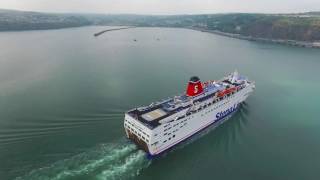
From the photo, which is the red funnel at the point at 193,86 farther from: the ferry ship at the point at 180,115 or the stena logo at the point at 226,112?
the stena logo at the point at 226,112

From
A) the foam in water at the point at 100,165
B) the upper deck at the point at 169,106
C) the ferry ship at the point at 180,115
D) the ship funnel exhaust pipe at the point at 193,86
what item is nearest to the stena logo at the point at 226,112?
the ferry ship at the point at 180,115

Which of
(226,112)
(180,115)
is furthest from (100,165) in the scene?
(226,112)

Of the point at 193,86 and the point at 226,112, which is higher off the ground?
the point at 193,86

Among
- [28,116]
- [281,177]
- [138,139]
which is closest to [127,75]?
[28,116]

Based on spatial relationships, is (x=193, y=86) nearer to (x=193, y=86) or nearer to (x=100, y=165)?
(x=193, y=86)

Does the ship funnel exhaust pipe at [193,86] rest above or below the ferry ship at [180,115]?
above

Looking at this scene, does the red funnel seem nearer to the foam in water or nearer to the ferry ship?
the ferry ship

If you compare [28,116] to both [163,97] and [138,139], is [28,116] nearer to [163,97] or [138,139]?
[138,139]
